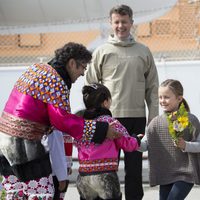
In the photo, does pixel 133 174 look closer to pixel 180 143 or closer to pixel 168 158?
pixel 168 158

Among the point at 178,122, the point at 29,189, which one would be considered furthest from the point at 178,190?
the point at 29,189

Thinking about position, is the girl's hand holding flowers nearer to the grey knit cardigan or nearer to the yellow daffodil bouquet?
the yellow daffodil bouquet

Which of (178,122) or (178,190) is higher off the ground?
(178,122)

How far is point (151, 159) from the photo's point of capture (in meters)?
4.76

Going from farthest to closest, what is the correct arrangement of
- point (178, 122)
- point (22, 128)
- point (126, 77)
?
point (126, 77) < point (178, 122) < point (22, 128)

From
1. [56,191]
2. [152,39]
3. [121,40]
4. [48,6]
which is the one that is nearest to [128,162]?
[121,40]

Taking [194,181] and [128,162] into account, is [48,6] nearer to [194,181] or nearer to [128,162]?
[128,162]

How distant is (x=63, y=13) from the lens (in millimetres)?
9789

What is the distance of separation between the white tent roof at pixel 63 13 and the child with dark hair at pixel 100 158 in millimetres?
5083

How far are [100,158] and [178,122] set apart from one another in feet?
1.64

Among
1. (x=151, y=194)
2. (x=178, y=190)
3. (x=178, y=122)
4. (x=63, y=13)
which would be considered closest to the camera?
(x=178, y=122)

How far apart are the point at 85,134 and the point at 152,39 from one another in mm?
10052

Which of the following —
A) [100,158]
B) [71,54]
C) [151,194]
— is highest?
[71,54]

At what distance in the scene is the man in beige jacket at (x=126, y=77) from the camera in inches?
219
